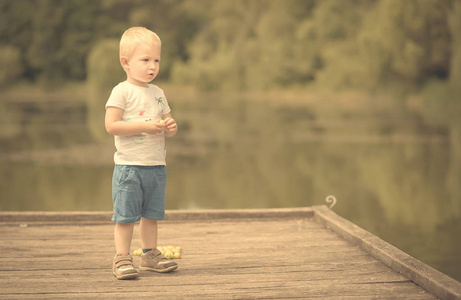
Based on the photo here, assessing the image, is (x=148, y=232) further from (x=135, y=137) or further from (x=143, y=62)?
(x=143, y=62)

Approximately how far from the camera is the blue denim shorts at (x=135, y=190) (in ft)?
10.6

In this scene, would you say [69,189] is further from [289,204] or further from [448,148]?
[448,148]

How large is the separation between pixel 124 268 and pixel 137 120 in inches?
30.2

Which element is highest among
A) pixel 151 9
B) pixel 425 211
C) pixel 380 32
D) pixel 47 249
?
pixel 151 9

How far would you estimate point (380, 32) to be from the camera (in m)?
31.5

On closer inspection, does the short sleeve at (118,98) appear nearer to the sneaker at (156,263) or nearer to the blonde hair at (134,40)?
the blonde hair at (134,40)

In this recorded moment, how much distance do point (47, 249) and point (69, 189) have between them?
809 centimetres

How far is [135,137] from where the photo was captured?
3230 millimetres

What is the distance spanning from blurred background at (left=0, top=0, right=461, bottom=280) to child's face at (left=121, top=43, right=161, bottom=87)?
5.44 metres

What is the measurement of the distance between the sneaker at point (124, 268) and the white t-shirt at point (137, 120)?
499 mm

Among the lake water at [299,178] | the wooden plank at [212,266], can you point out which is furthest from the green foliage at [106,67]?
the wooden plank at [212,266]

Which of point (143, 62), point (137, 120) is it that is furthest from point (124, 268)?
point (143, 62)

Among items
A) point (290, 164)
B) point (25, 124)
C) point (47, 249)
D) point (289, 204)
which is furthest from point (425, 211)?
point (25, 124)

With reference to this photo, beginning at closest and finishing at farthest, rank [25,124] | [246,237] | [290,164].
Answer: [246,237], [290,164], [25,124]
